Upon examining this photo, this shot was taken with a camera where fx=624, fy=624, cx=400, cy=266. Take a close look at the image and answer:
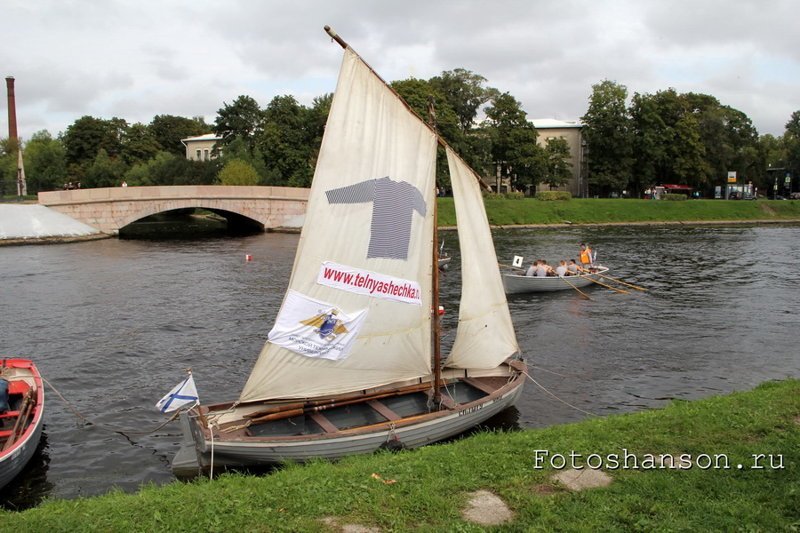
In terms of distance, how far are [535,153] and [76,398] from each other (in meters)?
97.4

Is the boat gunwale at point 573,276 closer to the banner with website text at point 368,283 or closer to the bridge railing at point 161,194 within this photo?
the banner with website text at point 368,283

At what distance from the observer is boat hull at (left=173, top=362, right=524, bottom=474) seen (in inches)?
561

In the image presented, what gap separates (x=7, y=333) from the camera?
96.0ft

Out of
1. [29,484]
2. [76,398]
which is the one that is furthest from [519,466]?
[76,398]

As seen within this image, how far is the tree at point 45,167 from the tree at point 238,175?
44495 millimetres

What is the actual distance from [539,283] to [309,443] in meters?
28.0

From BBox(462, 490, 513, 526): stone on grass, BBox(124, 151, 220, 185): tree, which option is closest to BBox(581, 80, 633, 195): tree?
BBox(124, 151, 220, 185): tree

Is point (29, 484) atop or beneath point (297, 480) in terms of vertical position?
beneath

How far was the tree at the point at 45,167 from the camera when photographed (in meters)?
115

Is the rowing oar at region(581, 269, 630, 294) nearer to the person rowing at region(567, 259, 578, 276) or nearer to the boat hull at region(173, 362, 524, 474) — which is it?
the person rowing at region(567, 259, 578, 276)

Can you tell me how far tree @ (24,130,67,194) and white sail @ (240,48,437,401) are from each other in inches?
4569

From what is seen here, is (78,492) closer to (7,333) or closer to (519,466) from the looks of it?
(519,466)

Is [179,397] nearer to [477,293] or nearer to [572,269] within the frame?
[477,293]

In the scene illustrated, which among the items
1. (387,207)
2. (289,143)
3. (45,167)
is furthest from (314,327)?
(45,167)
